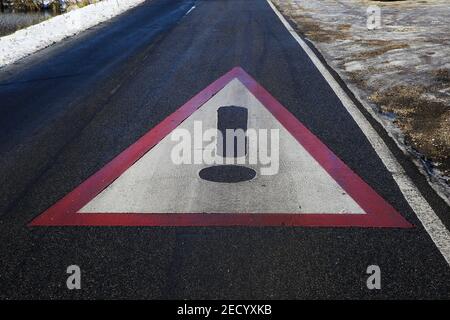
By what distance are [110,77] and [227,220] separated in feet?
19.8

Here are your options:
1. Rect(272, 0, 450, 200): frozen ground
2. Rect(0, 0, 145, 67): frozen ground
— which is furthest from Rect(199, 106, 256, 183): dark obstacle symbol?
Rect(0, 0, 145, 67): frozen ground

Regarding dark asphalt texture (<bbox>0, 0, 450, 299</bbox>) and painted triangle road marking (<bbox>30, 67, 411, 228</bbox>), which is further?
painted triangle road marking (<bbox>30, 67, 411, 228</bbox>)

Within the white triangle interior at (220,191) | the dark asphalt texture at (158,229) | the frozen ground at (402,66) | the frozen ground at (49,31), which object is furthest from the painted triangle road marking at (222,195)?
the frozen ground at (49,31)

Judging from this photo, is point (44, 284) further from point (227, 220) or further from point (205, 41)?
point (205, 41)

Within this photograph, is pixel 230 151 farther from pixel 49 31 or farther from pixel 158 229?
pixel 49 31

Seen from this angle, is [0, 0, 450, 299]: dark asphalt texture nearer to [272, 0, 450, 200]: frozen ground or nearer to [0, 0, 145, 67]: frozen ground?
[272, 0, 450, 200]: frozen ground

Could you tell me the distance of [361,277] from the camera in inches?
126

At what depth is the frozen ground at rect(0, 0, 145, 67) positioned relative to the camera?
11.9 meters

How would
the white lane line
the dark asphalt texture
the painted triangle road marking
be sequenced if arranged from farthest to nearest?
1. the painted triangle road marking
2. the white lane line
3. the dark asphalt texture

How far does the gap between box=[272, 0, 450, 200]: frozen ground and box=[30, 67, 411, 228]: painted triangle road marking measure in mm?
927

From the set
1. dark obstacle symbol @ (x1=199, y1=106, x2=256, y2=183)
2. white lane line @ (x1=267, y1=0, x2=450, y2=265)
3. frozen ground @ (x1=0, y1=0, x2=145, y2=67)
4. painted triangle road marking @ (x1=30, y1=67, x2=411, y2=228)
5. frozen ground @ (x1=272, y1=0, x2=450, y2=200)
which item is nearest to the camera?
white lane line @ (x1=267, y1=0, x2=450, y2=265)

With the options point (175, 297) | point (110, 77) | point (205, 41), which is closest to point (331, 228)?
point (175, 297)

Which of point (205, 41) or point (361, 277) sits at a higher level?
point (205, 41)

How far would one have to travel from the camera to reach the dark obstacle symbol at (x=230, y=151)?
4.77 m
